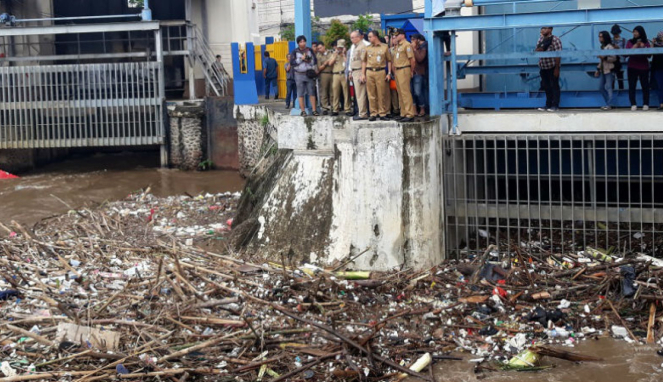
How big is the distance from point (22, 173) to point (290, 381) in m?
14.8

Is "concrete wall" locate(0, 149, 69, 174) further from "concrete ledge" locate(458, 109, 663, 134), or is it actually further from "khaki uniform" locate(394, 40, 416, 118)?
"concrete ledge" locate(458, 109, 663, 134)

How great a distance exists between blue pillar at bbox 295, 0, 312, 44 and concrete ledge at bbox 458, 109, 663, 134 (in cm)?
254

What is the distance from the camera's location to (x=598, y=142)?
1187 centimetres

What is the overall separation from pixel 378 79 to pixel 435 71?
0.71 meters

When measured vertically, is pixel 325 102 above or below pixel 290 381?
above

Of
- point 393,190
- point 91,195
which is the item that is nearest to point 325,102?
point 393,190

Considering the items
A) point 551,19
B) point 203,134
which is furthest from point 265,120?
point 551,19

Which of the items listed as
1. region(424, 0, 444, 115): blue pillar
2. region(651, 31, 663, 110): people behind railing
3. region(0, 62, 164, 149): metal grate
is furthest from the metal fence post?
region(651, 31, 663, 110): people behind railing

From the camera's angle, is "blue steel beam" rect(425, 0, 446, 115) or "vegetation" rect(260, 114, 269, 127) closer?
"blue steel beam" rect(425, 0, 446, 115)

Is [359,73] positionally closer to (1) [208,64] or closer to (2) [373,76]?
(2) [373,76]

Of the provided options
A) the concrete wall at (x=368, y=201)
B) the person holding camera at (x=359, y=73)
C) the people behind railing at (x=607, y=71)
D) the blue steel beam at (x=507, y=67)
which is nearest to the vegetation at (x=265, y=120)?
the blue steel beam at (x=507, y=67)

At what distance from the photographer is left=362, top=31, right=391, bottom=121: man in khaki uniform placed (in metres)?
11.1

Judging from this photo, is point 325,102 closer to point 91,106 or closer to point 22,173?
point 91,106

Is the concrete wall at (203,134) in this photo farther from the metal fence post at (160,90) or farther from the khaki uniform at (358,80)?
the khaki uniform at (358,80)
